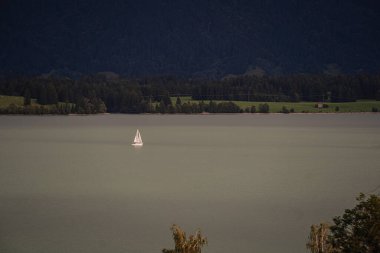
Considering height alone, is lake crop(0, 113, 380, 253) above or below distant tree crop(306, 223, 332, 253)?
below

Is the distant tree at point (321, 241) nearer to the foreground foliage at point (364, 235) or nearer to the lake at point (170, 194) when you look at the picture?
the foreground foliage at point (364, 235)

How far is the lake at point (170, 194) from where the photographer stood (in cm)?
4038

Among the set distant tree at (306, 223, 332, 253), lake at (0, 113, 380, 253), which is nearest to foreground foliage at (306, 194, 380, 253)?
distant tree at (306, 223, 332, 253)

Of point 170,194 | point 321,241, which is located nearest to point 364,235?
point 321,241

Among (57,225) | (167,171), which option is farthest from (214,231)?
(167,171)

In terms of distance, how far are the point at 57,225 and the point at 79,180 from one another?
24.0 meters

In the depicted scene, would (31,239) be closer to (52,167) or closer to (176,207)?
(176,207)

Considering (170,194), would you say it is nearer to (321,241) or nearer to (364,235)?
(321,241)

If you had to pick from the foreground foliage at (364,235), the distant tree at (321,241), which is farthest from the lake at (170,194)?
the foreground foliage at (364,235)

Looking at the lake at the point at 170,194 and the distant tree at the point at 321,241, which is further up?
the distant tree at the point at 321,241

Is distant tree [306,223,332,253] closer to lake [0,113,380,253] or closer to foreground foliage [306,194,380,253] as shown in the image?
foreground foliage [306,194,380,253]

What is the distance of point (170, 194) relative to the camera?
57.3 metres

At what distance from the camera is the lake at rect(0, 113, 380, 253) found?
40375 mm

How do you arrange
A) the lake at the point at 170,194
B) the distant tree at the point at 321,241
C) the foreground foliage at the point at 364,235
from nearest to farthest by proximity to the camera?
the foreground foliage at the point at 364,235, the distant tree at the point at 321,241, the lake at the point at 170,194
